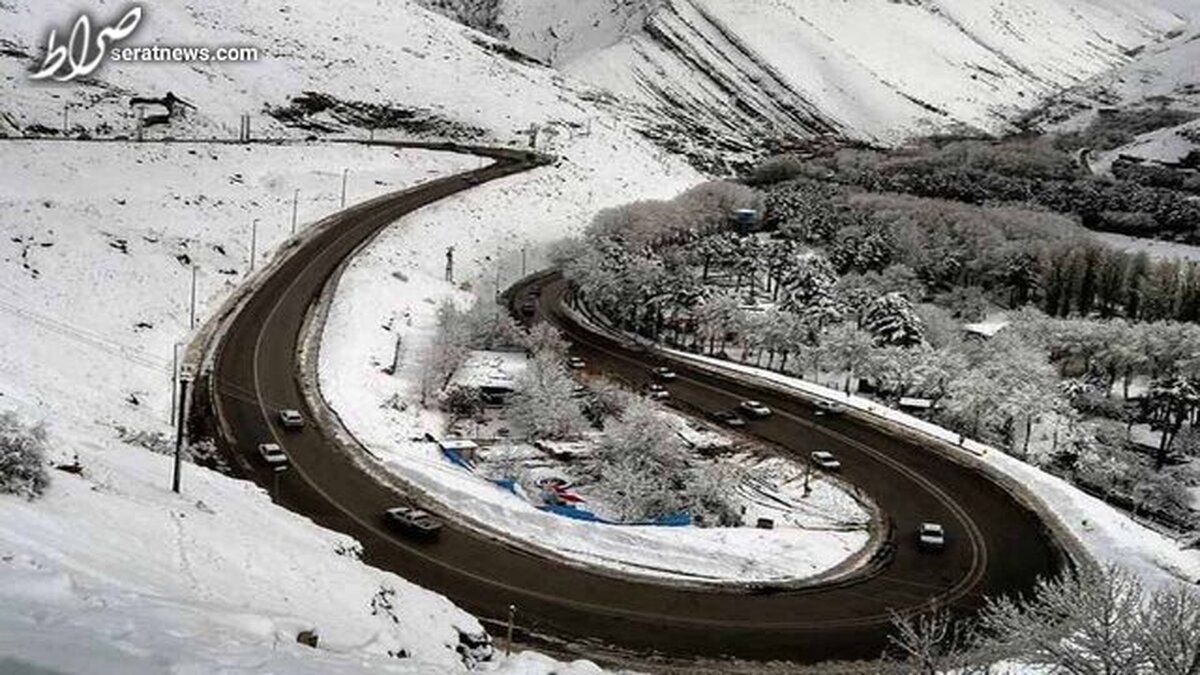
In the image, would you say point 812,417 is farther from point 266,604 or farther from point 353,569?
point 266,604

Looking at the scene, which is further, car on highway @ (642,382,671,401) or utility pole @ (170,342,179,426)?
car on highway @ (642,382,671,401)

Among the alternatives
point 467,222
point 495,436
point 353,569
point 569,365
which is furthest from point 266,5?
point 353,569

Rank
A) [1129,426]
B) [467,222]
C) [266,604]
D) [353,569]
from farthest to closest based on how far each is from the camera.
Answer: [467,222], [1129,426], [353,569], [266,604]

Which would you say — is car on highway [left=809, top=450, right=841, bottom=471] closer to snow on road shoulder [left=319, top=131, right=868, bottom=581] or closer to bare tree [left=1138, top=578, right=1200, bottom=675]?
snow on road shoulder [left=319, top=131, right=868, bottom=581]

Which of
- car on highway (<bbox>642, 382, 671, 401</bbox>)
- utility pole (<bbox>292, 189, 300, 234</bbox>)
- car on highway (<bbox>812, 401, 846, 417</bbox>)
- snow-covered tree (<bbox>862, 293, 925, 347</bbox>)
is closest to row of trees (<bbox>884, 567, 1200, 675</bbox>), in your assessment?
car on highway (<bbox>812, 401, 846, 417</bbox>)

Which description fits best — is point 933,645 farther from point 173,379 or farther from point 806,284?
point 806,284

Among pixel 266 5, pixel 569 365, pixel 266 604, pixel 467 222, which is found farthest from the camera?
pixel 266 5

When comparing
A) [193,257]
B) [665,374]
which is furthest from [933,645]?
[193,257]
